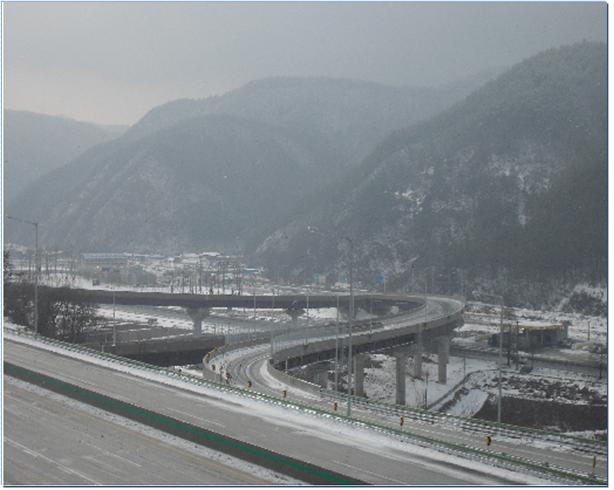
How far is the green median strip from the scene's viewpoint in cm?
2798

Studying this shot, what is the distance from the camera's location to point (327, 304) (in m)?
137

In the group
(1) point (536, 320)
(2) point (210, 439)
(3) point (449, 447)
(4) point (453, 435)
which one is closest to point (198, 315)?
(1) point (536, 320)

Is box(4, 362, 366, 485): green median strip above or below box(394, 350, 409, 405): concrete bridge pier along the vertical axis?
above

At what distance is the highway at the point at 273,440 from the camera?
92.4ft

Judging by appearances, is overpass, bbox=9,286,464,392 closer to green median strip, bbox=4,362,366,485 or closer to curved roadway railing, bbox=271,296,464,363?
curved roadway railing, bbox=271,296,464,363

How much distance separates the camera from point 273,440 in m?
32.9

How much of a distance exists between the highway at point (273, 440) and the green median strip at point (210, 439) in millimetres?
734

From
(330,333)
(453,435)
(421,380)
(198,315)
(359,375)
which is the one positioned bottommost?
(421,380)

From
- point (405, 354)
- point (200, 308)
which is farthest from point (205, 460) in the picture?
point (200, 308)

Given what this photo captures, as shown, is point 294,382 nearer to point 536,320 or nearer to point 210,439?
point 210,439

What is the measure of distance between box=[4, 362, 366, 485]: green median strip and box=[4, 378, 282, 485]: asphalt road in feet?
3.19

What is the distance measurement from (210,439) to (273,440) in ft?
9.15

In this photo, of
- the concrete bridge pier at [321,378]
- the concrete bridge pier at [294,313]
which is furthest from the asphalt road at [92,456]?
the concrete bridge pier at [294,313]

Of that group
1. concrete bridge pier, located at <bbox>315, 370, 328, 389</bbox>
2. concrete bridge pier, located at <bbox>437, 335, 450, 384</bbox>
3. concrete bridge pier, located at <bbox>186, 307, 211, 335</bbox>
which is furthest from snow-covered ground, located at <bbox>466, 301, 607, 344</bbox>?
concrete bridge pier, located at <bbox>315, 370, 328, 389</bbox>
